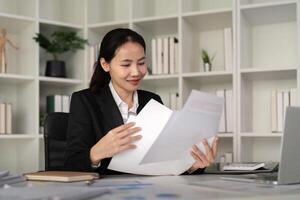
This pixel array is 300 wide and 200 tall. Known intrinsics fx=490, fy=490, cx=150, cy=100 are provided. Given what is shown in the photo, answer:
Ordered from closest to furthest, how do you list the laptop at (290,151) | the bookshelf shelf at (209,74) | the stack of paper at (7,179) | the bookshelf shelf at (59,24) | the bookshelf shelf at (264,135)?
the laptop at (290,151) < the stack of paper at (7,179) < the bookshelf shelf at (264,135) < the bookshelf shelf at (209,74) < the bookshelf shelf at (59,24)

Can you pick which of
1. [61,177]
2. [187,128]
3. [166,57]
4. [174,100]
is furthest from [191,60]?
[61,177]

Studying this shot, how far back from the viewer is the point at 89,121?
1.87 meters

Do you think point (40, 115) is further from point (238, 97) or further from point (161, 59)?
point (238, 97)

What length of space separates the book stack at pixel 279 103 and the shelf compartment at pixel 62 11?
1508 millimetres

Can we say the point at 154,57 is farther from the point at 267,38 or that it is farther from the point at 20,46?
the point at 20,46

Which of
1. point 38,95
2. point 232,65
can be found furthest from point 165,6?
point 38,95

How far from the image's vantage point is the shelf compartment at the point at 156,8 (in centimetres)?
346

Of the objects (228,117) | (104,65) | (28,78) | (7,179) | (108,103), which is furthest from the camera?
(28,78)

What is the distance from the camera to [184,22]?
3234mm

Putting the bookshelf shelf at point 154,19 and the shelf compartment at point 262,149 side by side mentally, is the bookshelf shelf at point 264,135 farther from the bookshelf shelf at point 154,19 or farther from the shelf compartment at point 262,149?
the bookshelf shelf at point 154,19

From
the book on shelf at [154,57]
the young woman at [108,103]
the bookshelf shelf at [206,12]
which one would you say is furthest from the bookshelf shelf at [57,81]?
the young woman at [108,103]

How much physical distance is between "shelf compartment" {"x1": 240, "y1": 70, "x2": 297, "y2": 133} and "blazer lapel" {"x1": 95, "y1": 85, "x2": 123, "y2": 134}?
1.38m

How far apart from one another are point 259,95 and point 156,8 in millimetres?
1005

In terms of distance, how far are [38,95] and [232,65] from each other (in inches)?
50.5
